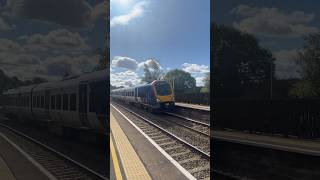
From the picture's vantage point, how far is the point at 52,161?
308cm

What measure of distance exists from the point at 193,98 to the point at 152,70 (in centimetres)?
61

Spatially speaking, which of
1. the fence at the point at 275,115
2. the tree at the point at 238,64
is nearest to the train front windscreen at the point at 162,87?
the tree at the point at 238,64

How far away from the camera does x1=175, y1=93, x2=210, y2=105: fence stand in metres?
4.04

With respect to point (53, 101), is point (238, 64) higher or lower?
higher

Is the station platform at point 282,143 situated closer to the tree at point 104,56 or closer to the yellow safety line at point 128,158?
the yellow safety line at point 128,158

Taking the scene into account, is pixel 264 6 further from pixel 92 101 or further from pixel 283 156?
pixel 92 101

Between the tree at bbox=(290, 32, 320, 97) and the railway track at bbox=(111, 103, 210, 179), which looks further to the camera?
the railway track at bbox=(111, 103, 210, 179)

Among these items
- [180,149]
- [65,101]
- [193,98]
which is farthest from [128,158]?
[65,101]

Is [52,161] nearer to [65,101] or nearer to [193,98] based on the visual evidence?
[65,101]

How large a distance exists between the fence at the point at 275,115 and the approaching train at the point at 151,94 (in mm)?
680

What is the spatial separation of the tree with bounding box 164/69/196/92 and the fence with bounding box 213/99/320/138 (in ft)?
1.51

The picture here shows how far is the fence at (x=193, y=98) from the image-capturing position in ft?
13.3

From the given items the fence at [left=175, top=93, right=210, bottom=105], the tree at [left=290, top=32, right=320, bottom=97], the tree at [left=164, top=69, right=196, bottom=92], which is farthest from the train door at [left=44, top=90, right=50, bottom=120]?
the tree at [left=290, top=32, right=320, bottom=97]

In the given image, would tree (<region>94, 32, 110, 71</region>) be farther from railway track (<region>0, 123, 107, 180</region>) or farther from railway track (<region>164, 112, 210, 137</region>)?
railway track (<region>164, 112, 210, 137</region>)
